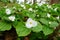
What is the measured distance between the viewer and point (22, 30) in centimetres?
126

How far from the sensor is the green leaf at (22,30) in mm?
1243

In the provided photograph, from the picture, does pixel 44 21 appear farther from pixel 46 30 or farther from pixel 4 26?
pixel 4 26

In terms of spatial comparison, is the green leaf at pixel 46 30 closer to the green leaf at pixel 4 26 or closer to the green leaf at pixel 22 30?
the green leaf at pixel 22 30

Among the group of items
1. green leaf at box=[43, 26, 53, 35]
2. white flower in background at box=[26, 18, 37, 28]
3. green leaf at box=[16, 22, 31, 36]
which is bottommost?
green leaf at box=[43, 26, 53, 35]

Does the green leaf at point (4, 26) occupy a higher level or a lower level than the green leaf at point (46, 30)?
higher

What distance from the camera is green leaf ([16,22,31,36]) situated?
1243mm

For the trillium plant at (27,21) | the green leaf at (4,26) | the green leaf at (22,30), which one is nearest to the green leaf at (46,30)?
the trillium plant at (27,21)

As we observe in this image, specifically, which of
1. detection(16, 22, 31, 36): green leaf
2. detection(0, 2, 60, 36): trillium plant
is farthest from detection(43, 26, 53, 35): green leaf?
detection(16, 22, 31, 36): green leaf

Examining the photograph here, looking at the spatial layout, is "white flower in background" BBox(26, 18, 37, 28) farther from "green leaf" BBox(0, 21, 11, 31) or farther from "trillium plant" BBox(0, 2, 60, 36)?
"green leaf" BBox(0, 21, 11, 31)

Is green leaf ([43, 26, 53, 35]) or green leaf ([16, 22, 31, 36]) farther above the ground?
green leaf ([16, 22, 31, 36])

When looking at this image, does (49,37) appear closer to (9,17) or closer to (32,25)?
(32,25)

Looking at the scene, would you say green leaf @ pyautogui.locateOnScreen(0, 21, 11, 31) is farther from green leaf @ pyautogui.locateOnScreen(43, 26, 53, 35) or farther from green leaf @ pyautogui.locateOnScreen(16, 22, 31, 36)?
green leaf @ pyautogui.locateOnScreen(43, 26, 53, 35)

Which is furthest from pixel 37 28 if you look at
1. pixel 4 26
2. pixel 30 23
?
pixel 4 26

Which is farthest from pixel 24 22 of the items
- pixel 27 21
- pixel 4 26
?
pixel 4 26
